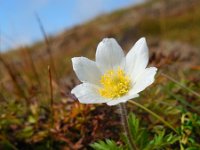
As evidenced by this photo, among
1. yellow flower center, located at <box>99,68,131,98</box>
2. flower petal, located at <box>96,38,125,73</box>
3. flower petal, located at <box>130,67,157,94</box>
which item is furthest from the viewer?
flower petal, located at <box>96,38,125,73</box>

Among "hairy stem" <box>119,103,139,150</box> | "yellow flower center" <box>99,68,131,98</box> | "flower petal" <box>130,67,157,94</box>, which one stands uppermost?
"flower petal" <box>130,67,157,94</box>

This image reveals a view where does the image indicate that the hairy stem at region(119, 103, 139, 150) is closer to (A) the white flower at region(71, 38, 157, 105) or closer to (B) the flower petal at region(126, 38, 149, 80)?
(A) the white flower at region(71, 38, 157, 105)

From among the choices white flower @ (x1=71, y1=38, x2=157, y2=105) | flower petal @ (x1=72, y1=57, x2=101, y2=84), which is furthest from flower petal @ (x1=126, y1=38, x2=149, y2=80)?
flower petal @ (x1=72, y1=57, x2=101, y2=84)

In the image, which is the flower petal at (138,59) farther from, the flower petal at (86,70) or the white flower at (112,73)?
the flower petal at (86,70)

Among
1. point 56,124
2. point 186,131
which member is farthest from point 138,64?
point 56,124

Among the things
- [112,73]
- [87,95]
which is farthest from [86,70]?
[87,95]

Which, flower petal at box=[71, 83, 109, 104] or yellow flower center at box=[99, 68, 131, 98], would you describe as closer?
flower petal at box=[71, 83, 109, 104]

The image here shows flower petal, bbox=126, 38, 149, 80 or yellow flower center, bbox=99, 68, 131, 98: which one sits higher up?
flower petal, bbox=126, 38, 149, 80
